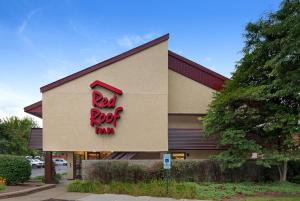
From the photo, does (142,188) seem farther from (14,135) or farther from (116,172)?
(14,135)

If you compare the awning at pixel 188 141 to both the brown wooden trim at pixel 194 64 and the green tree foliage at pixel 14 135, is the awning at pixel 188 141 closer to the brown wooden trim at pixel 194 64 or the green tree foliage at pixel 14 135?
the brown wooden trim at pixel 194 64

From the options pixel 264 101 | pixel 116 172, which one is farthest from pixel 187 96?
pixel 116 172

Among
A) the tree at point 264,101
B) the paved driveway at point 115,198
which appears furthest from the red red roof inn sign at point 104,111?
the paved driveway at point 115,198

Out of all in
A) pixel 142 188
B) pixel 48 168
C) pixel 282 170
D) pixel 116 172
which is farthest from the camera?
pixel 48 168

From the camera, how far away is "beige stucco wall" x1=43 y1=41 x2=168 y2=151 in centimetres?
2338

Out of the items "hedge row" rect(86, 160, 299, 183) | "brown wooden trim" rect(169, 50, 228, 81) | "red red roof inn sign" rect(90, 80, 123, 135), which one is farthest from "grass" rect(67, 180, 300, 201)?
"brown wooden trim" rect(169, 50, 228, 81)

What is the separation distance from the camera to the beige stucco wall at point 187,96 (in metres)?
25.0

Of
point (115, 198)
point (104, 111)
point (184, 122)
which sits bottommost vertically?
point (115, 198)

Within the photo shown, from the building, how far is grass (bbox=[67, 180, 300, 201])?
15.6 feet

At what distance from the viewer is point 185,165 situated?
65.8 ft

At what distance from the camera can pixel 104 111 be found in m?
23.4

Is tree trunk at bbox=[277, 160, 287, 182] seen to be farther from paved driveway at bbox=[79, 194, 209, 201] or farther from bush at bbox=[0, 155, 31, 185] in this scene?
bush at bbox=[0, 155, 31, 185]

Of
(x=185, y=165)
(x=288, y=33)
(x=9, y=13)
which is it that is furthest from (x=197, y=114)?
(x=9, y=13)

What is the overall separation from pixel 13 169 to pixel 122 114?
700 centimetres
